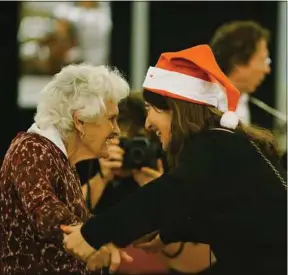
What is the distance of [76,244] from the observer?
7.61ft

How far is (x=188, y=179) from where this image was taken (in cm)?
221

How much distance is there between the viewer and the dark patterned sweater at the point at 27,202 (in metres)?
2.43

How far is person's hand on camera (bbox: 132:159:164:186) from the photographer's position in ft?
11.0

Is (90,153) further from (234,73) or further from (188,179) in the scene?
(234,73)

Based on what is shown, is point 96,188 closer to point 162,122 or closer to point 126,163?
point 126,163

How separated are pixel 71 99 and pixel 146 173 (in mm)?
830

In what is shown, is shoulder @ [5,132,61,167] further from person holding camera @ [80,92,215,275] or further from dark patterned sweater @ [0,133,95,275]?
person holding camera @ [80,92,215,275]

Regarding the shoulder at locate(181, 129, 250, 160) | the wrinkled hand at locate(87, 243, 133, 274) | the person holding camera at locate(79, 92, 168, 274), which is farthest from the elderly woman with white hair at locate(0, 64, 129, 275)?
the person holding camera at locate(79, 92, 168, 274)

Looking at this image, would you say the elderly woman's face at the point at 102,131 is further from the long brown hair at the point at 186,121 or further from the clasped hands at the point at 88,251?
the clasped hands at the point at 88,251

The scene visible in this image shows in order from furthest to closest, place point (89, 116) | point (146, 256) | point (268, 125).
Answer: point (268, 125), point (146, 256), point (89, 116)

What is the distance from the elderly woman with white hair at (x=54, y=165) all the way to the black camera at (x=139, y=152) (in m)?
0.57

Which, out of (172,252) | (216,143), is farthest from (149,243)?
(216,143)

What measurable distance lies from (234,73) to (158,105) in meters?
1.65

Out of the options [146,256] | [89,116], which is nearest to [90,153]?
[89,116]
